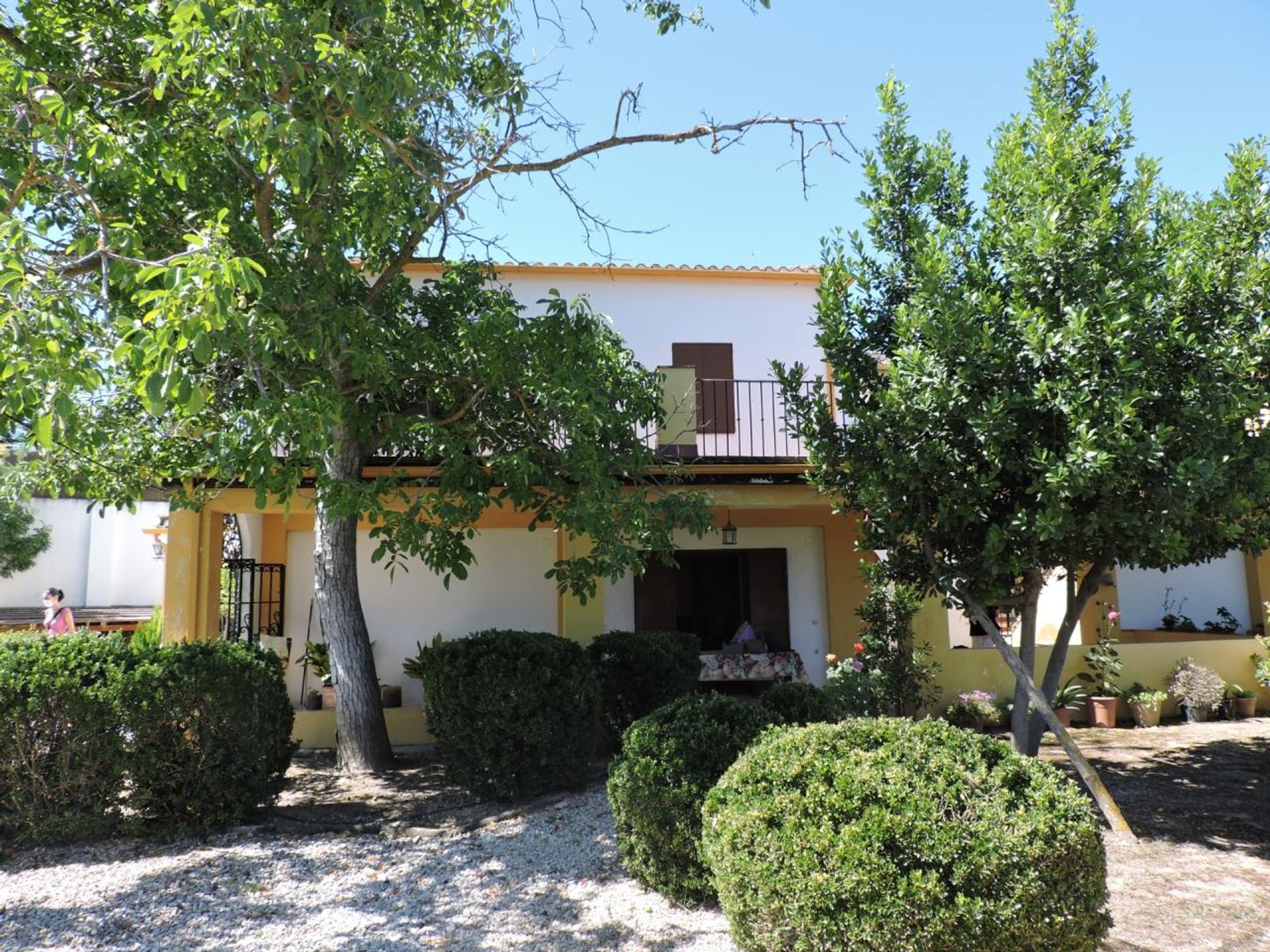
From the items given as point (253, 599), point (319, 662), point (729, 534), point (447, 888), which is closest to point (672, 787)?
point (447, 888)

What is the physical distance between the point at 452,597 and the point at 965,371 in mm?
8049

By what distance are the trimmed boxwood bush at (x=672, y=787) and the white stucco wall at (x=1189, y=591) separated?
9.56 m

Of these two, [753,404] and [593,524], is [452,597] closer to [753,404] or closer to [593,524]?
[753,404]

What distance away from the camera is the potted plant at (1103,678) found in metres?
10.4

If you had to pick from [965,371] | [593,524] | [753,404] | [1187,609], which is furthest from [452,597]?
[1187,609]

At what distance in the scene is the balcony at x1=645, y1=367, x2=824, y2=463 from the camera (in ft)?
38.8

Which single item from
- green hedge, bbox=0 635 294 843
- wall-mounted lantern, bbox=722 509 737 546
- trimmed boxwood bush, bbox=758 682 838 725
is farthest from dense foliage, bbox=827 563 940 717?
green hedge, bbox=0 635 294 843

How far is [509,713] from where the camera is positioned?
6594 mm

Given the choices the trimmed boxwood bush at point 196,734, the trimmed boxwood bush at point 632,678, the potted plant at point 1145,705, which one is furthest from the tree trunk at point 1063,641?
the trimmed boxwood bush at point 196,734

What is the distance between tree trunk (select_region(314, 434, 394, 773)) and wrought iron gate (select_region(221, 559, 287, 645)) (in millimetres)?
3530

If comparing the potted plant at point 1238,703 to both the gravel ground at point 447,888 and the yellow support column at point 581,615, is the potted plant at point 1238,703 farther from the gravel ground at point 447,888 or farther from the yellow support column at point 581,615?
the yellow support column at point 581,615

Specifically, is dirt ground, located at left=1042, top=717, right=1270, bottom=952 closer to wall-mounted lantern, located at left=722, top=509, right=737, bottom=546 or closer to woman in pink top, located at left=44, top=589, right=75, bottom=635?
wall-mounted lantern, located at left=722, top=509, right=737, bottom=546

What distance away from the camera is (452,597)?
39.0 ft

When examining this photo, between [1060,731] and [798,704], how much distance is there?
2024 mm
